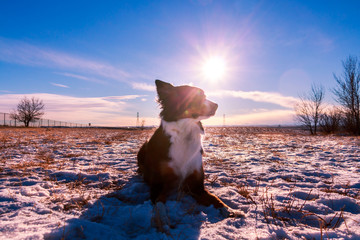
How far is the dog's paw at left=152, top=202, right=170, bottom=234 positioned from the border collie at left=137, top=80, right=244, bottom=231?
339mm

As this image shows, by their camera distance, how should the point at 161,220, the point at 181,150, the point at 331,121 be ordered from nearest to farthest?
the point at 161,220 < the point at 181,150 < the point at 331,121

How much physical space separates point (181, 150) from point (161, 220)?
1.16m

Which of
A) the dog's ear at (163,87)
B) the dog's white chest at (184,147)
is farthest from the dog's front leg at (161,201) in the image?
the dog's ear at (163,87)

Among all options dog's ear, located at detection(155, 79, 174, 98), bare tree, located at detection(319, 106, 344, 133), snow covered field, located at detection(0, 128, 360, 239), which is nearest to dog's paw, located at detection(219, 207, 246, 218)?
snow covered field, located at detection(0, 128, 360, 239)

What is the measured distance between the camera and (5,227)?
1771 mm

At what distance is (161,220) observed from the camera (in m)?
2.03

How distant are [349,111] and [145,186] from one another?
29.1m

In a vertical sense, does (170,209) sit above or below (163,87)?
below

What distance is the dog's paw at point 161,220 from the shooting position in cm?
192

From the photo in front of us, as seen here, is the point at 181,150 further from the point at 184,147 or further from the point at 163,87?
the point at 163,87

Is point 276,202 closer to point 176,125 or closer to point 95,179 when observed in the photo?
point 176,125

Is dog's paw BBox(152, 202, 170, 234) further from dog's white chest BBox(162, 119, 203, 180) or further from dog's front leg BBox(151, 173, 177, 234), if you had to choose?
dog's white chest BBox(162, 119, 203, 180)

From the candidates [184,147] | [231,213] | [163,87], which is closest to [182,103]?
[163,87]

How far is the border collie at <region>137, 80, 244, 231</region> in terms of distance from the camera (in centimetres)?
283
